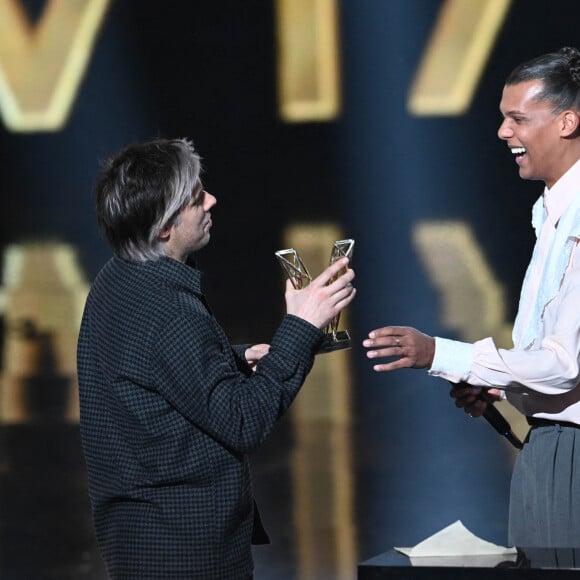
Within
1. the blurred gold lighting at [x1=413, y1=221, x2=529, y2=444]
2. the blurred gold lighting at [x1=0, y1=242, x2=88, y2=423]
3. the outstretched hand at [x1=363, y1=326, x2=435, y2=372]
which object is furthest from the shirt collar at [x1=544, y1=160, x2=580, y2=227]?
the blurred gold lighting at [x1=0, y1=242, x2=88, y2=423]

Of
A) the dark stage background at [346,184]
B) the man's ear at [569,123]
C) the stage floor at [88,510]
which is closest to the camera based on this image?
the man's ear at [569,123]

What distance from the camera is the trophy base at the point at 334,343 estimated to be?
1.87 m

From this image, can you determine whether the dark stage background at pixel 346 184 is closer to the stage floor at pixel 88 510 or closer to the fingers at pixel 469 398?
the stage floor at pixel 88 510

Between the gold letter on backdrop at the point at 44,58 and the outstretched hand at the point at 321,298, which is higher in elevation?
the gold letter on backdrop at the point at 44,58

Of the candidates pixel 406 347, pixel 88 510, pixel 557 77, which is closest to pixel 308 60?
pixel 88 510

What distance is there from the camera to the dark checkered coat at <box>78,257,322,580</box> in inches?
69.1

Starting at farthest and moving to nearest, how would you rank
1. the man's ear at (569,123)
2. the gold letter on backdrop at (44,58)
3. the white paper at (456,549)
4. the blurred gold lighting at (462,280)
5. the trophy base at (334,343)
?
the gold letter on backdrop at (44,58)
the blurred gold lighting at (462,280)
the man's ear at (569,123)
the trophy base at (334,343)
the white paper at (456,549)

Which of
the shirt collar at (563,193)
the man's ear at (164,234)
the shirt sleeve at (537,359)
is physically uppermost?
the shirt collar at (563,193)

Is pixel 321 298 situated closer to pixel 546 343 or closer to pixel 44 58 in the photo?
pixel 546 343

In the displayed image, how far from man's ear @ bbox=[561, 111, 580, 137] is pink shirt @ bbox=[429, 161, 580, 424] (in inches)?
2.3

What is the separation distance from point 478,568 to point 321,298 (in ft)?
1.62

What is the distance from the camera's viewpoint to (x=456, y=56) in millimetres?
4496

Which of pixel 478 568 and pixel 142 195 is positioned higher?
pixel 142 195

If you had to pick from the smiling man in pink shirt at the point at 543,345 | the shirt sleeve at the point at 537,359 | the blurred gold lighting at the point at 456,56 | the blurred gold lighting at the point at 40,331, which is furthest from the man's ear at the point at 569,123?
the blurred gold lighting at the point at 40,331
